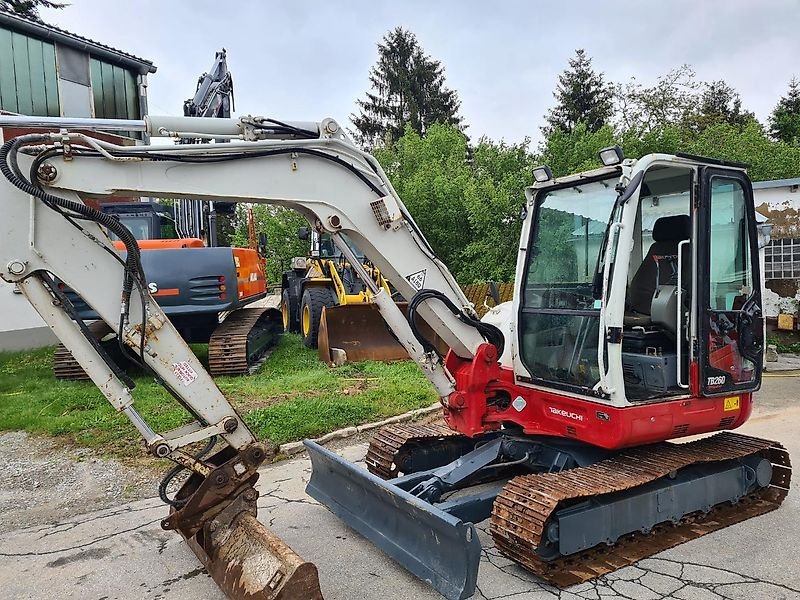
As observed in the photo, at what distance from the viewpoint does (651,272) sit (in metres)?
4.94

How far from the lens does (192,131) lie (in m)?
3.74

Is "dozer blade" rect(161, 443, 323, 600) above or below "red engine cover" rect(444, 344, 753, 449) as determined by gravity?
below

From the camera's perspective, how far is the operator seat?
4.78m

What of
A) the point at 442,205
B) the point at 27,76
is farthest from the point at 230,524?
the point at 442,205

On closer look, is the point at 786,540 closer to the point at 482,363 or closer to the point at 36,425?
the point at 482,363

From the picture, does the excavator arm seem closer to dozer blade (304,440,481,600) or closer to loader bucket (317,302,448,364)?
dozer blade (304,440,481,600)

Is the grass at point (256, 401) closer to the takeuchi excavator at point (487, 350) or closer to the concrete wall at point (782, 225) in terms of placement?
the takeuchi excavator at point (487, 350)

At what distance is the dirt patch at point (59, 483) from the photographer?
511 centimetres

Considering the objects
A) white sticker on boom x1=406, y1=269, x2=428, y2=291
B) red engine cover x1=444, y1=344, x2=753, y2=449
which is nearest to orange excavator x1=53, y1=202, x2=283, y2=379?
white sticker on boom x1=406, y1=269, x2=428, y2=291

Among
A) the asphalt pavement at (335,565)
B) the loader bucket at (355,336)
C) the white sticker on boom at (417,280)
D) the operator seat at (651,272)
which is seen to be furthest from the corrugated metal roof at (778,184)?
the white sticker on boom at (417,280)

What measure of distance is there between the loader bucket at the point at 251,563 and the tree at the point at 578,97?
32.5 meters

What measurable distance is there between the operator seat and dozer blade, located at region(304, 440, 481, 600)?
2.10 meters

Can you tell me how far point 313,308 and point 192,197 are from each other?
8162 mm

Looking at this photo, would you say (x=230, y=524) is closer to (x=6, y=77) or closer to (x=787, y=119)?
(x=6, y=77)
